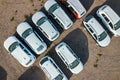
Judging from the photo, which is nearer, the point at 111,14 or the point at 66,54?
the point at 66,54

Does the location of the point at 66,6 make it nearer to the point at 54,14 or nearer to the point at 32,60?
the point at 54,14

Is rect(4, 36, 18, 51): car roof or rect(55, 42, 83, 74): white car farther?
rect(55, 42, 83, 74): white car

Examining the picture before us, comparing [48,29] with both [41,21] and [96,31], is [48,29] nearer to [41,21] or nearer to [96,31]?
[41,21]

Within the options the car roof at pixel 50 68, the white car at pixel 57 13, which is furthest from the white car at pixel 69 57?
the white car at pixel 57 13

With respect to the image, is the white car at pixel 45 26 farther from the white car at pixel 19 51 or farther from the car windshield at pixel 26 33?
the white car at pixel 19 51

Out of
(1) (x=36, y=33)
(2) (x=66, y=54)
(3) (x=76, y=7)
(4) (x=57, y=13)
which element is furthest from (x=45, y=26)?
(3) (x=76, y=7)

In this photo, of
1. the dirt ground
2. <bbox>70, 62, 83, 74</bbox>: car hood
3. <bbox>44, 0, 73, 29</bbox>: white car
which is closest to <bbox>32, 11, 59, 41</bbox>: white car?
<bbox>44, 0, 73, 29</bbox>: white car

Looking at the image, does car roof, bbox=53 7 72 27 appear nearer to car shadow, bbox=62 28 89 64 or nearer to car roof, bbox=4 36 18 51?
car shadow, bbox=62 28 89 64
